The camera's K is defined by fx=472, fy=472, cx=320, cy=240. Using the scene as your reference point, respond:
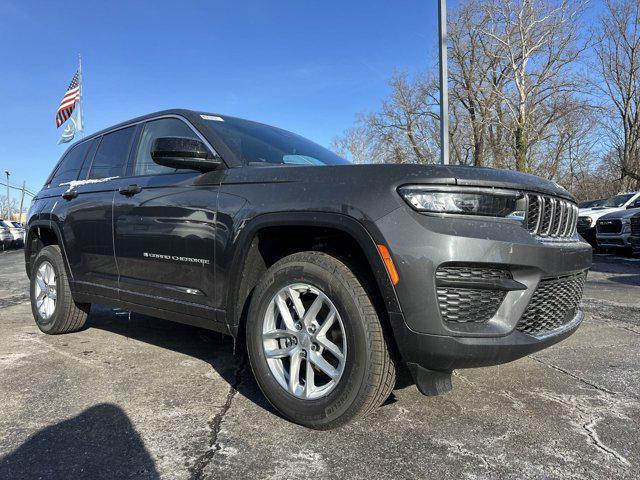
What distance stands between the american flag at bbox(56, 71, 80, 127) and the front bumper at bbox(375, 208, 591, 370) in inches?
686

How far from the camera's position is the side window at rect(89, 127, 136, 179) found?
3.93 m

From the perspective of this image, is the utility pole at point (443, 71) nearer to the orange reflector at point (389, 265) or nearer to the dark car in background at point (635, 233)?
the dark car in background at point (635, 233)

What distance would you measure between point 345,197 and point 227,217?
2.74 feet

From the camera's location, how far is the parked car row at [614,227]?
1119 centimetres

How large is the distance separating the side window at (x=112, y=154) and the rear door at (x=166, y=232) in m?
0.20

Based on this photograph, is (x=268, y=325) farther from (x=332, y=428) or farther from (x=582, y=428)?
(x=582, y=428)

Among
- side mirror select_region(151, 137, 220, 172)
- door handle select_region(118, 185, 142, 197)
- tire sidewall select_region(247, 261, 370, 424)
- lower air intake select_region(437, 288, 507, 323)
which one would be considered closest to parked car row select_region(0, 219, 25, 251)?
door handle select_region(118, 185, 142, 197)

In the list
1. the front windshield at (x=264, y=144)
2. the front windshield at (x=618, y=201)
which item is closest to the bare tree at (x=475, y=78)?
the front windshield at (x=618, y=201)

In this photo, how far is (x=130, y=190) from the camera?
351 centimetres

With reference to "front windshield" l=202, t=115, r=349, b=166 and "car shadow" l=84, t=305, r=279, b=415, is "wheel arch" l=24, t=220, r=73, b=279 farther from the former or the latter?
"front windshield" l=202, t=115, r=349, b=166

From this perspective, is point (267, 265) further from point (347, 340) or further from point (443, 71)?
point (443, 71)

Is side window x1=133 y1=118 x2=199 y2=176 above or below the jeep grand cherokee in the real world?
above

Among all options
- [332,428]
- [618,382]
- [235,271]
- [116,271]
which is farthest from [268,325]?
[618,382]

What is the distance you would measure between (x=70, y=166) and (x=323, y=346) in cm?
370
